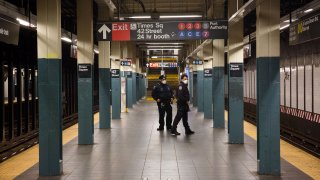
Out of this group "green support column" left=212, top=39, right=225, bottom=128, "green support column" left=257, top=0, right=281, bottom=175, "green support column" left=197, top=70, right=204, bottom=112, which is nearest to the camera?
"green support column" left=257, top=0, right=281, bottom=175

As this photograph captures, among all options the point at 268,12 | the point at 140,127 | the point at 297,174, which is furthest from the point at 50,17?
the point at 140,127

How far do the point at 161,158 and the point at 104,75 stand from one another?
17.2 feet

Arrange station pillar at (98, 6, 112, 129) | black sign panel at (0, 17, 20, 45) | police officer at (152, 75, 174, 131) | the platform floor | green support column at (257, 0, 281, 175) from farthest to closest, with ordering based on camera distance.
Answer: station pillar at (98, 6, 112, 129) → police officer at (152, 75, 174, 131) → green support column at (257, 0, 281, 175) → the platform floor → black sign panel at (0, 17, 20, 45)

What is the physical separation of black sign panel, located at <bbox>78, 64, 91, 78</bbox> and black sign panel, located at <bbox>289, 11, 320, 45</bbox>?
4.53 meters

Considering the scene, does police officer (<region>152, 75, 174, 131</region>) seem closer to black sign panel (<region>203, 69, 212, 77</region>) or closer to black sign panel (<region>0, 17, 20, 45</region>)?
black sign panel (<region>203, 69, 212, 77</region>)

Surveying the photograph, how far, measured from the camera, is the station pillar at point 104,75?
12.2 metres

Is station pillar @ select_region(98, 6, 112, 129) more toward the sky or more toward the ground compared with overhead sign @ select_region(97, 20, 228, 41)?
more toward the ground

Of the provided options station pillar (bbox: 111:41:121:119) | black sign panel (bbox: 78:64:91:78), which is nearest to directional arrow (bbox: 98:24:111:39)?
black sign panel (bbox: 78:64:91:78)

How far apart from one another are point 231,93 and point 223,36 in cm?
132

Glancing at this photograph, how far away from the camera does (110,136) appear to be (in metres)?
11.2

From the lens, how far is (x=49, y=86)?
668cm

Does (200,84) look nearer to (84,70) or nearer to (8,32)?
(84,70)

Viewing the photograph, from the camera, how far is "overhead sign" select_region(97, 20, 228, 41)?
9570mm

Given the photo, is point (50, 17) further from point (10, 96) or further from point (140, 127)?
point (140, 127)
